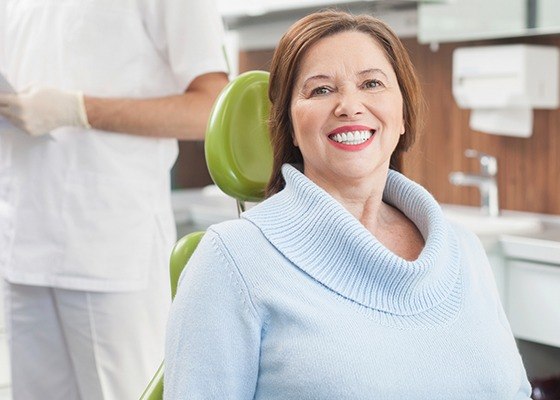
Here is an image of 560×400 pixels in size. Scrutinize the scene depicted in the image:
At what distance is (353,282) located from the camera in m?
1.38

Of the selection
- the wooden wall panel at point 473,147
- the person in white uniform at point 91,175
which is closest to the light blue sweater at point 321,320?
the person in white uniform at point 91,175

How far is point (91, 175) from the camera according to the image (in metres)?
1.98

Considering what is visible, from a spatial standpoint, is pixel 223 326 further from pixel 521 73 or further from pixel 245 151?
pixel 521 73

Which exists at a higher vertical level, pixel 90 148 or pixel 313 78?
pixel 313 78

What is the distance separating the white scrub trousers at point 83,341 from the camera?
78.0 inches

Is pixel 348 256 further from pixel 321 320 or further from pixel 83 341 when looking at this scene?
pixel 83 341

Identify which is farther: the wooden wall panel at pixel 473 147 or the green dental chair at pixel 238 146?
the wooden wall panel at pixel 473 147

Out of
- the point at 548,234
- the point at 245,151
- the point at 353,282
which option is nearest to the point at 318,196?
the point at 353,282

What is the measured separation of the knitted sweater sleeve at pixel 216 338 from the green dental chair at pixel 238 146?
0.26 metres

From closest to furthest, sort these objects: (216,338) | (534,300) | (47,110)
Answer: (216,338) < (47,110) < (534,300)

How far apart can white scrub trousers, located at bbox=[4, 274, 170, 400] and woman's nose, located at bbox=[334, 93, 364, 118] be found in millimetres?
740

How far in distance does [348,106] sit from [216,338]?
0.39 m

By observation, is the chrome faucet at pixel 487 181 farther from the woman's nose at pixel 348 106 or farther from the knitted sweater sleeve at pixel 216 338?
the knitted sweater sleeve at pixel 216 338

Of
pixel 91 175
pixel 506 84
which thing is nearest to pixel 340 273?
pixel 91 175
